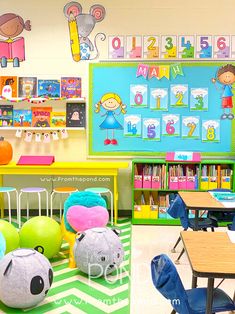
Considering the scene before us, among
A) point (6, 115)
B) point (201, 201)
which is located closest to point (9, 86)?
point (6, 115)

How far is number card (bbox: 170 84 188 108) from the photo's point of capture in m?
5.53

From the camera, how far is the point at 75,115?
5.64 m

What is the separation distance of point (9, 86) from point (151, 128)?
7.16 feet

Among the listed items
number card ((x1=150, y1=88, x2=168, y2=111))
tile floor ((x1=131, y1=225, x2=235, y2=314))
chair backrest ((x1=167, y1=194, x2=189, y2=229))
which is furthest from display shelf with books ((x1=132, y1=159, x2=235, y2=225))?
chair backrest ((x1=167, y1=194, x2=189, y2=229))

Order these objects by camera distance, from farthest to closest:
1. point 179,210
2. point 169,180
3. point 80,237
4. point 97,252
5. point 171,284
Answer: point 169,180 → point 179,210 → point 80,237 → point 97,252 → point 171,284

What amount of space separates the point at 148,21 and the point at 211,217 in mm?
3011

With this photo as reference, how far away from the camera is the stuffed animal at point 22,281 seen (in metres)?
2.76

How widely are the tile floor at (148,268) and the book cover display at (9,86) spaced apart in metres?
2.65

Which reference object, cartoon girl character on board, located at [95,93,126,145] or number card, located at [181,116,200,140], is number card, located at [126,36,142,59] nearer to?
cartoon girl character on board, located at [95,93,126,145]

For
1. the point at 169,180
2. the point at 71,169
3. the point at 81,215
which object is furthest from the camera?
the point at 169,180

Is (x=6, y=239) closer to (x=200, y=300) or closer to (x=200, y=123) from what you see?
(x=200, y=300)

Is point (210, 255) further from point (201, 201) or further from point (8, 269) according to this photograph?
point (8, 269)

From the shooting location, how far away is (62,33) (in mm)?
5617

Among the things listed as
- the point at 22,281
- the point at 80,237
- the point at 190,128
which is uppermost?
the point at 190,128
